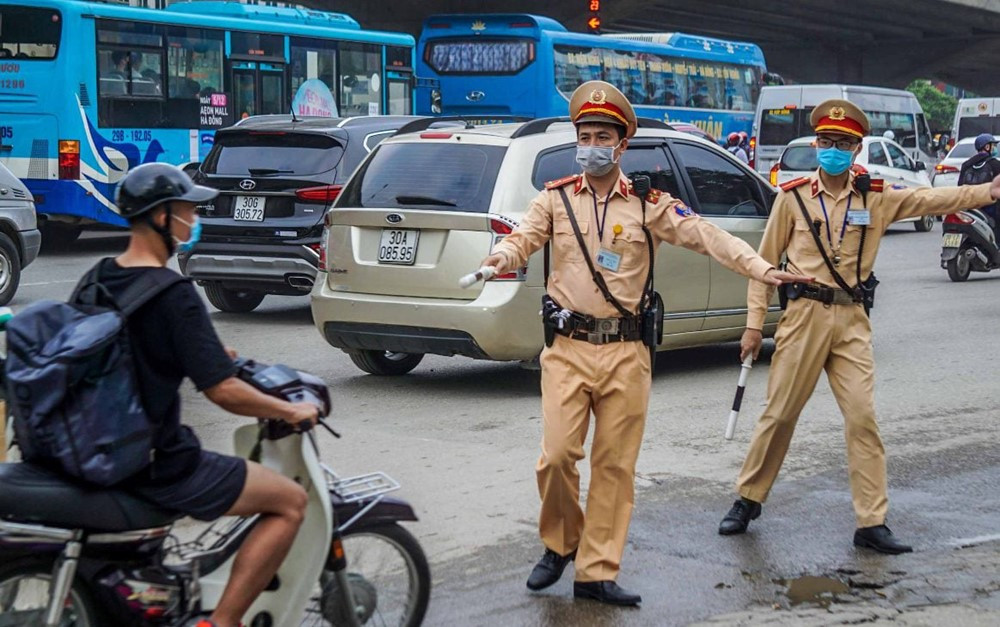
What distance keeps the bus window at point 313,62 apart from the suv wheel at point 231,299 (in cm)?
877

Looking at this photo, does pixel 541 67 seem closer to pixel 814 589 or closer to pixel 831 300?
pixel 831 300

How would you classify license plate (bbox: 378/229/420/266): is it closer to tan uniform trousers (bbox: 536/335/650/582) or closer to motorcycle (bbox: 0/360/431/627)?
tan uniform trousers (bbox: 536/335/650/582)

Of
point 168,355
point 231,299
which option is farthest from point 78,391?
point 231,299

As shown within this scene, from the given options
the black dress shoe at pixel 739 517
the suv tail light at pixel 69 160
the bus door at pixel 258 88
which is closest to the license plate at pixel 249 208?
the suv tail light at pixel 69 160

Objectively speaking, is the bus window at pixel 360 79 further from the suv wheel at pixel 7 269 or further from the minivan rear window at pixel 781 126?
the minivan rear window at pixel 781 126

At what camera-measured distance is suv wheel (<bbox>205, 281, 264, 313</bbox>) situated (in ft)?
44.0

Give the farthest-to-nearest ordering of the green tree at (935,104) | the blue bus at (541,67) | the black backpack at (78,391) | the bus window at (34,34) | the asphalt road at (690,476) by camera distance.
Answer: the green tree at (935,104), the blue bus at (541,67), the bus window at (34,34), the asphalt road at (690,476), the black backpack at (78,391)

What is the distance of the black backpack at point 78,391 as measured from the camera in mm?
3504

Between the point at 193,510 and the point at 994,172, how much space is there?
1274 centimetres

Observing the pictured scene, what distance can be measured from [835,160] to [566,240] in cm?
140

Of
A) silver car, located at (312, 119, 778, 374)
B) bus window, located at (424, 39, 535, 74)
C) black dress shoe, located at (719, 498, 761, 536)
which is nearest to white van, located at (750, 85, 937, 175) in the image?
bus window, located at (424, 39, 535, 74)

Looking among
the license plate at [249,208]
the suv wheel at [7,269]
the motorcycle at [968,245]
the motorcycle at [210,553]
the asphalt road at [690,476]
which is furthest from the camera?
the motorcycle at [968,245]

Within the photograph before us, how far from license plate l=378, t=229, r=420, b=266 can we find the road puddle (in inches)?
159

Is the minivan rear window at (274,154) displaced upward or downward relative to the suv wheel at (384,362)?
upward
